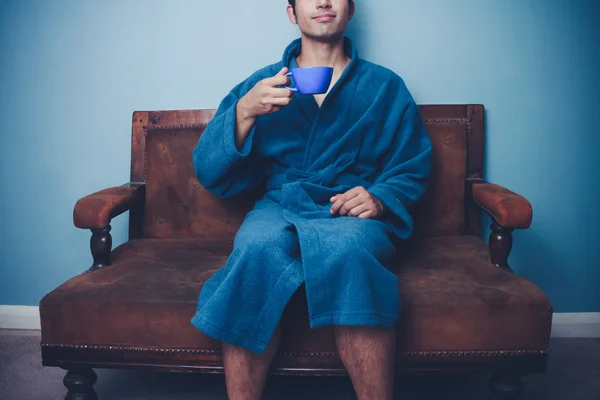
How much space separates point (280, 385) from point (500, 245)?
2.75ft

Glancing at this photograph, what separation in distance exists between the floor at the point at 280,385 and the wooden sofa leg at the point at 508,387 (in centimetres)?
19

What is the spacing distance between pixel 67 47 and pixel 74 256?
0.85 m

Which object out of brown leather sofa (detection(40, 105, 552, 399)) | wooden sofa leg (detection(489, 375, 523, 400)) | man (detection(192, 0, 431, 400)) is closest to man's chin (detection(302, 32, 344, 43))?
man (detection(192, 0, 431, 400))

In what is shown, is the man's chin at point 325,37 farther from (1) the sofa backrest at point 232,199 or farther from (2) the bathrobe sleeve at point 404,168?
(1) the sofa backrest at point 232,199

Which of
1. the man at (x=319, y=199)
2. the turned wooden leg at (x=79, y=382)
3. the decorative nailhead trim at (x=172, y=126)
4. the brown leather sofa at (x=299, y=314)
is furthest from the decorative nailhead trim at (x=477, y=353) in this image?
the decorative nailhead trim at (x=172, y=126)

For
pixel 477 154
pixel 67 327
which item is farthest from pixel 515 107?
pixel 67 327

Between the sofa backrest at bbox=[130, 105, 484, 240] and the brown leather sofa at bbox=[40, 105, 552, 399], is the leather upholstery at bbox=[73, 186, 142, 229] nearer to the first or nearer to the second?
the brown leather sofa at bbox=[40, 105, 552, 399]

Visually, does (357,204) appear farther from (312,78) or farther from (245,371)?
(245,371)

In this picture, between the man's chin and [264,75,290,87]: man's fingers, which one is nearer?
[264,75,290,87]: man's fingers

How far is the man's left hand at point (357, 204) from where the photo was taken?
1401 mm

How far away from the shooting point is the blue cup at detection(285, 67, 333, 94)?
48.6 inches

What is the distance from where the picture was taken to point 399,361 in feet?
4.36

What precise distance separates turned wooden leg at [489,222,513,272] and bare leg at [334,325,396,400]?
1.58 ft

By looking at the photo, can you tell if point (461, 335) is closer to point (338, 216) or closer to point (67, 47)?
point (338, 216)
